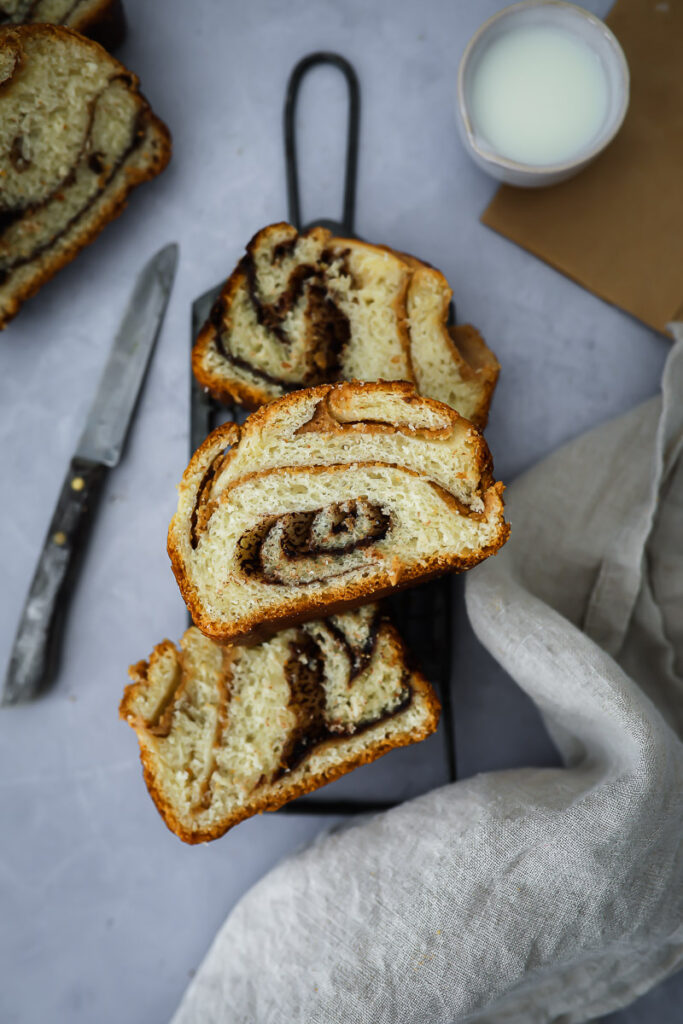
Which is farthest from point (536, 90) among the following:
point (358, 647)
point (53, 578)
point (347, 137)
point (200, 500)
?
point (53, 578)

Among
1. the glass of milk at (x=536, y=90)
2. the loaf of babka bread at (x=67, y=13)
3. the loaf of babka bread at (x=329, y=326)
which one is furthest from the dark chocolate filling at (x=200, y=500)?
the loaf of babka bread at (x=67, y=13)

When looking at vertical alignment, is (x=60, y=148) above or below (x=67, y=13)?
below

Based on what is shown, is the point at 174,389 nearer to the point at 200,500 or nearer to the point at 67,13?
the point at 200,500

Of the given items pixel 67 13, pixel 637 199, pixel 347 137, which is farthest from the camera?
pixel 347 137

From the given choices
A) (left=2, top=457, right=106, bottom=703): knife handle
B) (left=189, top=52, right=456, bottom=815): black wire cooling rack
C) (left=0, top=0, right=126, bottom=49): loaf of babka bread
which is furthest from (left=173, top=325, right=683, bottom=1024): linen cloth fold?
(left=0, top=0, right=126, bottom=49): loaf of babka bread

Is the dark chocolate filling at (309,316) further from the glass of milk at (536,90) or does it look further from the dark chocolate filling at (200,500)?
the glass of milk at (536,90)

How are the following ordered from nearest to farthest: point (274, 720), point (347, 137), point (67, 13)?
1. point (274, 720)
2. point (67, 13)
3. point (347, 137)

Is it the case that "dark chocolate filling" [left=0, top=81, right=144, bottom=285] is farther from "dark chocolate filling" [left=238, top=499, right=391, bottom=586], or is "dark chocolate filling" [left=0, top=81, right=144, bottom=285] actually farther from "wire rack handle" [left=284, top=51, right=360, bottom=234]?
"dark chocolate filling" [left=238, top=499, right=391, bottom=586]
